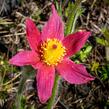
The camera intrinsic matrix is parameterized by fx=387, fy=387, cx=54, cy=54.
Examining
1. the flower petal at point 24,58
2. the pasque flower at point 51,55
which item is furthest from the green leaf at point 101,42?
the flower petal at point 24,58

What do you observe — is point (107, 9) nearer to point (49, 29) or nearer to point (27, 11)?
point (27, 11)

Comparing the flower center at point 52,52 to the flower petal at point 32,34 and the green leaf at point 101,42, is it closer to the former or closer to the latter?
the flower petal at point 32,34

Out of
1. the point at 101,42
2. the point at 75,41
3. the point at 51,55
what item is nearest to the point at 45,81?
the point at 51,55

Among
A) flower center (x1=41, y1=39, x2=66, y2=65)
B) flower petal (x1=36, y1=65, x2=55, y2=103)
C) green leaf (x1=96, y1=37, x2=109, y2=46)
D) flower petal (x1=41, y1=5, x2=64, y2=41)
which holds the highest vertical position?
flower petal (x1=41, y1=5, x2=64, y2=41)

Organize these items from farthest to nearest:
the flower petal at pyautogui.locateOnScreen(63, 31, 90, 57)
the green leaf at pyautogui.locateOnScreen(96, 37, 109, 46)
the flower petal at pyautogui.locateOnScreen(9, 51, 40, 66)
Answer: the green leaf at pyautogui.locateOnScreen(96, 37, 109, 46) → the flower petal at pyautogui.locateOnScreen(63, 31, 90, 57) → the flower petal at pyautogui.locateOnScreen(9, 51, 40, 66)

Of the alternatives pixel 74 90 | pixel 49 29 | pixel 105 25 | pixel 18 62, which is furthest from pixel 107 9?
pixel 18 62

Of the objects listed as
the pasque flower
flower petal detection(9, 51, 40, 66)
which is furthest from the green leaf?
flower petal detection(9, 51, 40, 66)

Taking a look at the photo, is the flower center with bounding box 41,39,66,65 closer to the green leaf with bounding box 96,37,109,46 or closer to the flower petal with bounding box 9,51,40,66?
the flower petal with bounding box 9,51,40,66

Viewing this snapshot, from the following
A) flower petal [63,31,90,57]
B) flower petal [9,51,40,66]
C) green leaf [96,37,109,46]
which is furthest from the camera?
green leaf [96,37,109,46]
